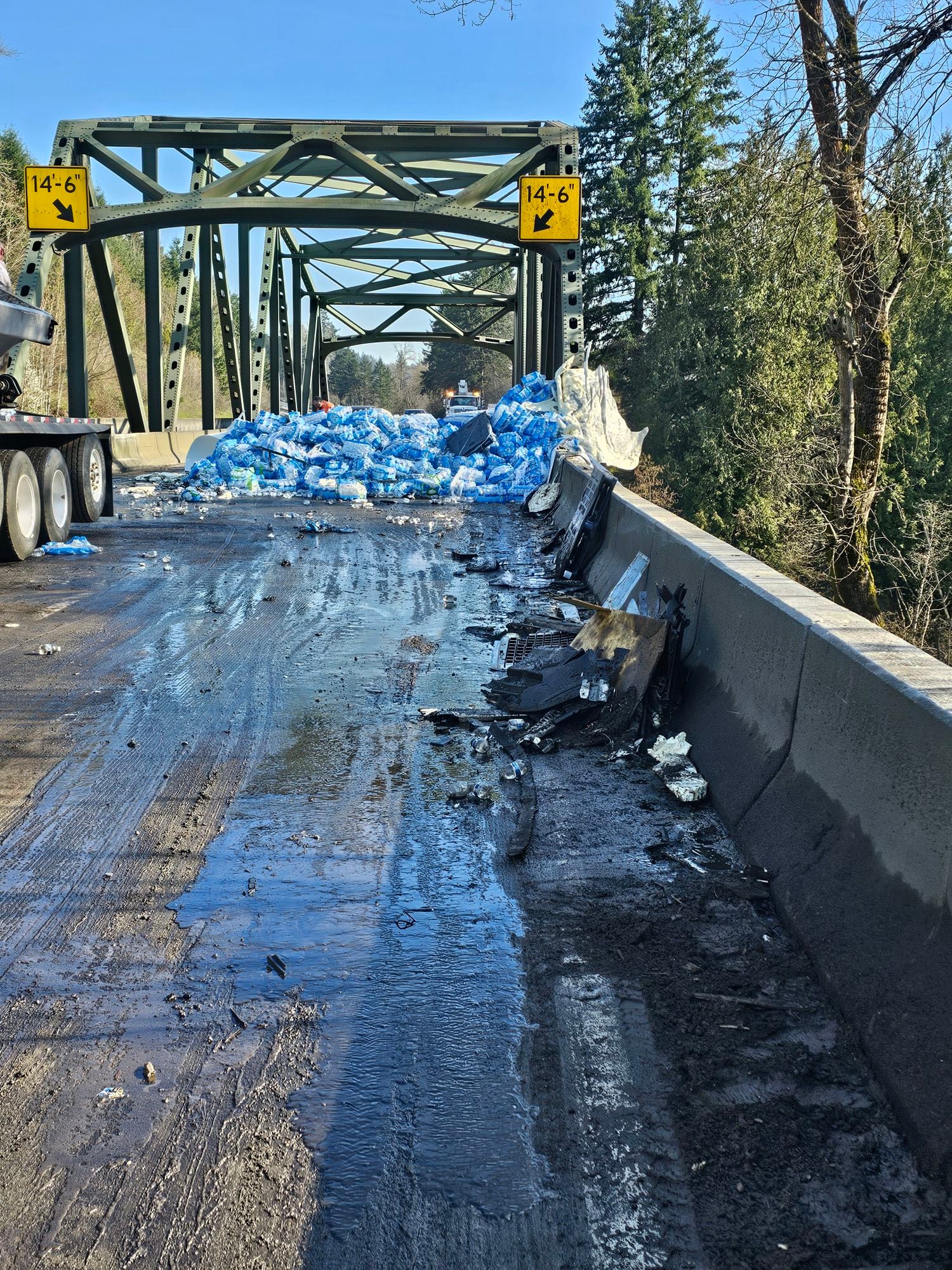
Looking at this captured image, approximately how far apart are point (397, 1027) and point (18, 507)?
33.6 feet

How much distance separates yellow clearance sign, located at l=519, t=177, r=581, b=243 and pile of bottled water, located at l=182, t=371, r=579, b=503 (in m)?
3.18

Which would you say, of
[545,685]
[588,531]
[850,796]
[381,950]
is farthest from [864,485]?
[381,950]

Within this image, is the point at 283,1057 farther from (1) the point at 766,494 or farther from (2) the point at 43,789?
(1) the point at 766,494

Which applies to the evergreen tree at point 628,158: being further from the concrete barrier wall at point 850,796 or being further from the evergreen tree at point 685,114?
the concrete barrier wall at point 850,796

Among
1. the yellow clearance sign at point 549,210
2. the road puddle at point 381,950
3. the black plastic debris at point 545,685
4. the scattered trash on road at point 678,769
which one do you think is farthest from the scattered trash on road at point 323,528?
the scattered trash on road at point 678,769

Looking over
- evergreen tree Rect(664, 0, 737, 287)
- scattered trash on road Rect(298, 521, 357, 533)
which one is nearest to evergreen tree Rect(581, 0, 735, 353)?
evergreen tree Rect(664, 0, 737, 287)

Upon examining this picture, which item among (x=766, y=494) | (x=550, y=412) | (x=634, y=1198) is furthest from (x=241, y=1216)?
(x=766, y=494)

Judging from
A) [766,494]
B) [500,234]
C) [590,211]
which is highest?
[590,211]

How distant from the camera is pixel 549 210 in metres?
22.5

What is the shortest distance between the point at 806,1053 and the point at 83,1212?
1842 millimetres

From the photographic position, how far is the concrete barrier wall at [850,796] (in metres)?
2.87

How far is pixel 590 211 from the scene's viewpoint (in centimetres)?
6178

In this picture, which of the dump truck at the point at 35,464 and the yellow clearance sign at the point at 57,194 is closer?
the dump truck at the point at 35,464

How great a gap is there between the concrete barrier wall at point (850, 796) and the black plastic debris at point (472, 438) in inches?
710
